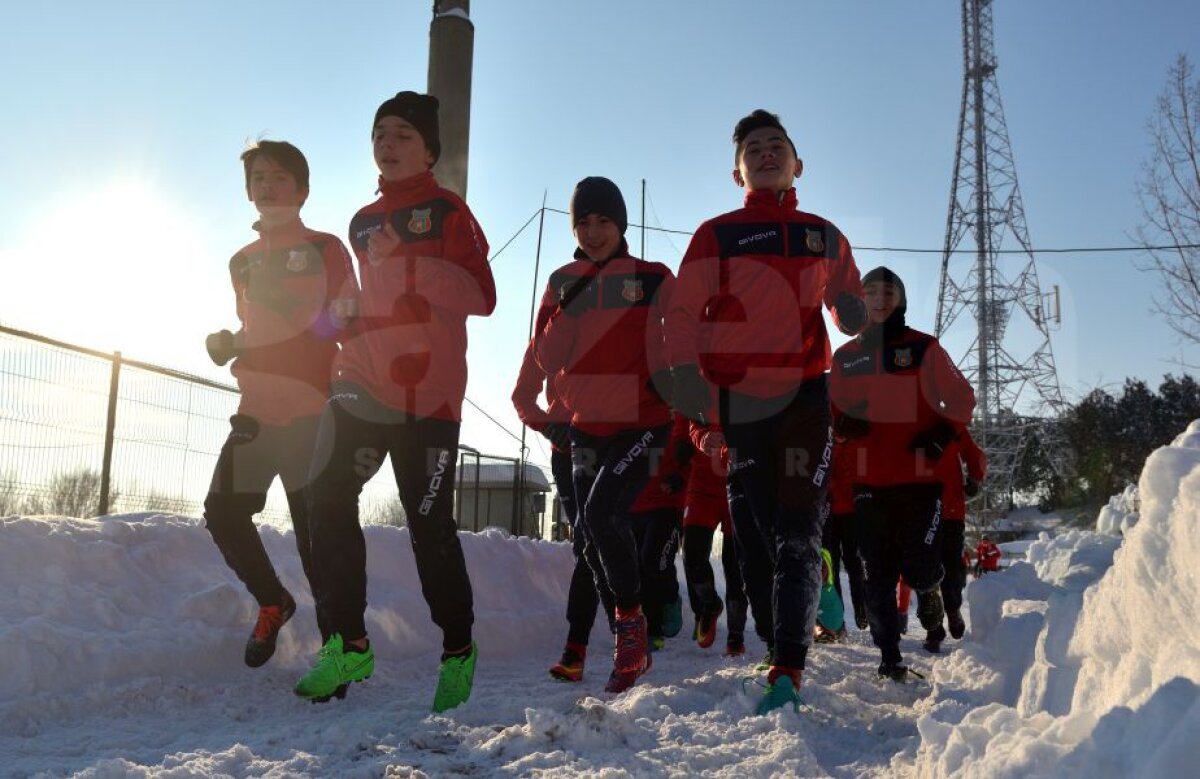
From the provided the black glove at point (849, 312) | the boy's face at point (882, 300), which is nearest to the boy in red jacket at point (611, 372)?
the black glove at point (849, 312)

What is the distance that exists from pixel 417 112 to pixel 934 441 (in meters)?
2.95

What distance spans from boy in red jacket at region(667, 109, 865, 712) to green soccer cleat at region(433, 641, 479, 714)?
45.3 inches

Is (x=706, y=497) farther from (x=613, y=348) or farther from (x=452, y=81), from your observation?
(x=452, y=81)

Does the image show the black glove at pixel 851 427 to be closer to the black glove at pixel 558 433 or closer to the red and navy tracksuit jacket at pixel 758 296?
the red and navy tracksuit jacket at pixel 758 296

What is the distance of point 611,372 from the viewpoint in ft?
14.1

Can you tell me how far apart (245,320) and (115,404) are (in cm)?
416

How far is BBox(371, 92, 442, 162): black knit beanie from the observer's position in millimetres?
3832

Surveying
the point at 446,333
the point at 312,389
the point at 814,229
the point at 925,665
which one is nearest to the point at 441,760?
the point at 446,333

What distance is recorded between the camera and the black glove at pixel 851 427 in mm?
4918

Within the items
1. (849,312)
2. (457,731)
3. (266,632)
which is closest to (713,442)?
(849,312)

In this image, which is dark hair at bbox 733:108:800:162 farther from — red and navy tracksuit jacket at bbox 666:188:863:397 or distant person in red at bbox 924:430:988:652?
distant person in red at bbox 924:430:988:652

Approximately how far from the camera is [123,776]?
2.33m

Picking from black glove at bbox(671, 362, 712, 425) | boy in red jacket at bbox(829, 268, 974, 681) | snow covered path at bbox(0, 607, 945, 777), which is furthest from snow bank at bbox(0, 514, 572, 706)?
boy in red jacket at bbox(829, 268, 974, 681)

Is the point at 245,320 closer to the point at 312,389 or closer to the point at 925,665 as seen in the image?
the point at 312,389
